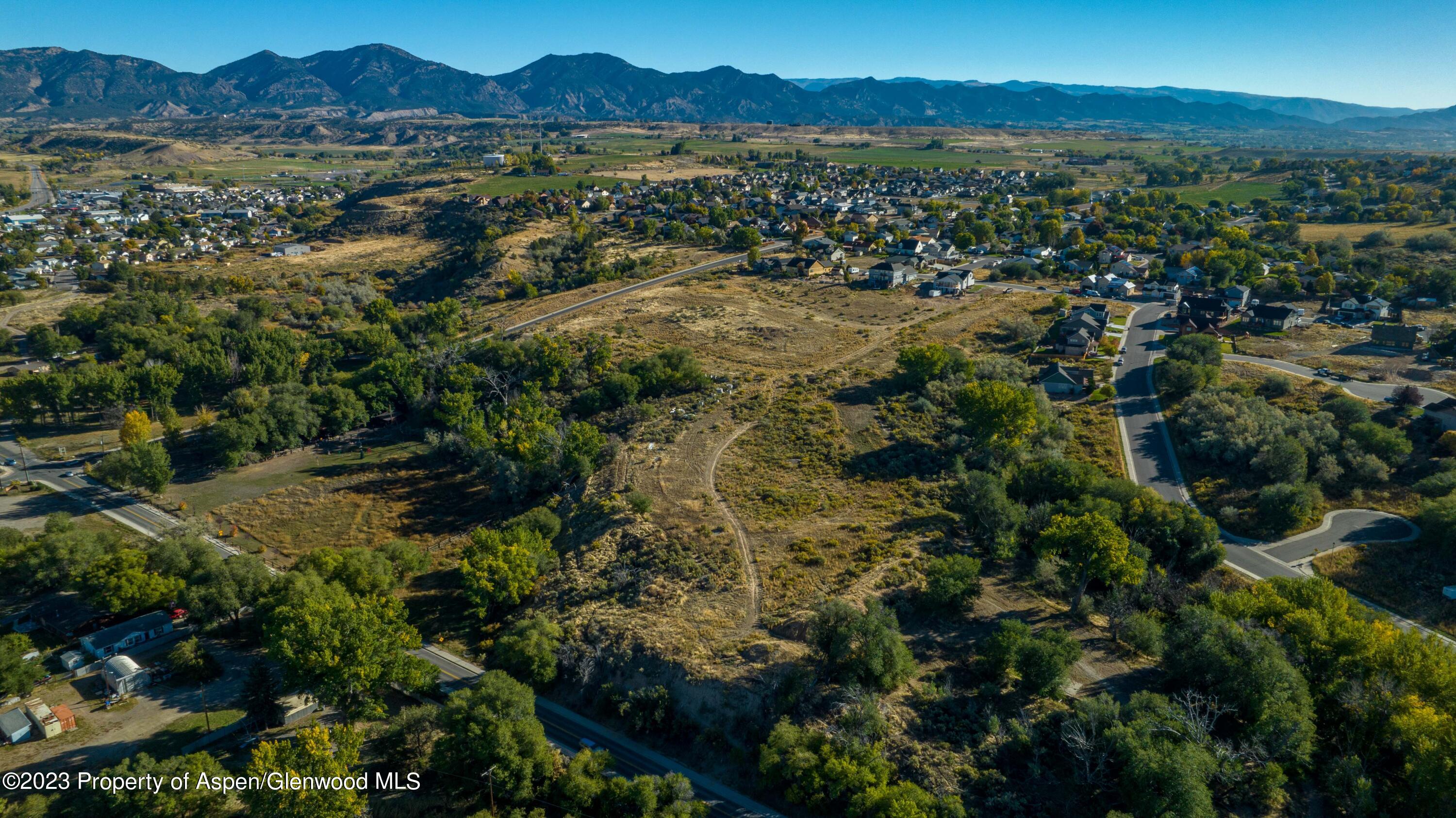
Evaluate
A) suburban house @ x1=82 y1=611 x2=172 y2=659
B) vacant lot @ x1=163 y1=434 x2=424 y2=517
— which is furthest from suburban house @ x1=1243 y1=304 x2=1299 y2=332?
suburban house @ x1=82 y1=611 x2=172 y2=659

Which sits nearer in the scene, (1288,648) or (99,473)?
(1288,648)

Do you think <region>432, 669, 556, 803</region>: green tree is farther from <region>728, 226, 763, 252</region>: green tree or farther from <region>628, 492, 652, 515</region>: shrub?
<region>728, 226, 763, 252</region>: green tree

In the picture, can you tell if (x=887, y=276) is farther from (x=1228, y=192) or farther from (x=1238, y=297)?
(x=1228, y=192)

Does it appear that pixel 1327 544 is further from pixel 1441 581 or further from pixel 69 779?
pixel 69 779

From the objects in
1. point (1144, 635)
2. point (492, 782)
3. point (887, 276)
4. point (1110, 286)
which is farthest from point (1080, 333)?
point (492, 782)

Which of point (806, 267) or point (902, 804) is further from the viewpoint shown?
point (806, 267)

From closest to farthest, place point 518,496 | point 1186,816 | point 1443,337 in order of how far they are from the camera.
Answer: point 1186,816 < point 518,496 < point 1443,337

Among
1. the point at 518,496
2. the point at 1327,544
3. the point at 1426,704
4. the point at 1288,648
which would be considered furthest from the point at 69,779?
the point at 1327,544
